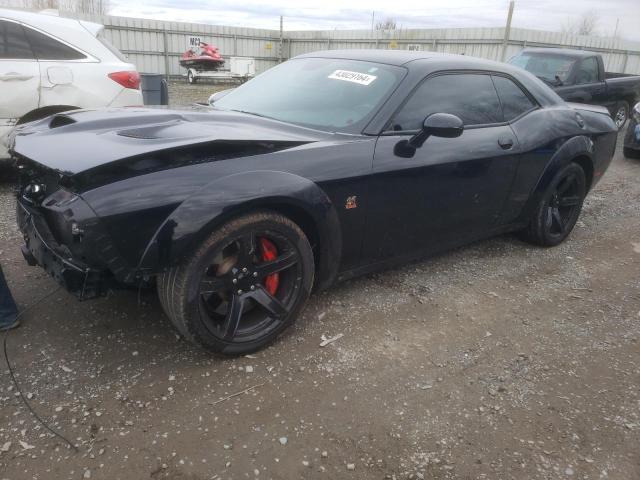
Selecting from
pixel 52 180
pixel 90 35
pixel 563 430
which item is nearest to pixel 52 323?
pixel 52 180

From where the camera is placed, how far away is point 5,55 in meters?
4.63

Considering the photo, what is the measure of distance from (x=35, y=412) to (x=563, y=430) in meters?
2.27

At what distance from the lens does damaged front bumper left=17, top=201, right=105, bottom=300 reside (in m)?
2.11

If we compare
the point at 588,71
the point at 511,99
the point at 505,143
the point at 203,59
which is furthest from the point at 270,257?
the point at 203,59

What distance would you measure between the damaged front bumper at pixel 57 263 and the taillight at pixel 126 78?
2.97m

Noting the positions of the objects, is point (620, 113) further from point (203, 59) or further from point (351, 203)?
point (203, 59)

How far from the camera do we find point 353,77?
3.18 m

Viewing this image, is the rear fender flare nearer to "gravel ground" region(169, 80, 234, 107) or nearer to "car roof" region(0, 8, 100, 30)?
"car roof" region(0, 8, 100, 30)

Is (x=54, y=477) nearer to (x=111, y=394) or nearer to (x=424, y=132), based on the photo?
(x=111, y=394)

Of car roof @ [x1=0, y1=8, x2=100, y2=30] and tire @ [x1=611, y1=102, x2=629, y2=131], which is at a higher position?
car roof @ [x1=0, y1=8, x2=100, y2=30]

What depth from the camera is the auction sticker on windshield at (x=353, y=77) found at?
312cm

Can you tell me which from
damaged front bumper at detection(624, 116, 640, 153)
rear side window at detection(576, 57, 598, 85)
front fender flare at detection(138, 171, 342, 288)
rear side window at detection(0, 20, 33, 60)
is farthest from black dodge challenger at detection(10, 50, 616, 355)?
rear side window at detection(576, 57, 598, 85)

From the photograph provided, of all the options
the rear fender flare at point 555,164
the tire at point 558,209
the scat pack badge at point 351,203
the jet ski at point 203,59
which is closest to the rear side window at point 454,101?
the scat pack badge at point 351,203

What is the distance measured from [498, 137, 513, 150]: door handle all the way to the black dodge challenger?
12 mm
